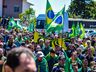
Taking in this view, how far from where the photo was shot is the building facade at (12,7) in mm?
69062

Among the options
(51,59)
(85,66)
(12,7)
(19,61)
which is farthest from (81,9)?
(19,61)

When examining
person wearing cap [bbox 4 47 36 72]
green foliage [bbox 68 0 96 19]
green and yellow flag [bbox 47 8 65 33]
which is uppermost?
green foliage [bbox 68 0 96 19]

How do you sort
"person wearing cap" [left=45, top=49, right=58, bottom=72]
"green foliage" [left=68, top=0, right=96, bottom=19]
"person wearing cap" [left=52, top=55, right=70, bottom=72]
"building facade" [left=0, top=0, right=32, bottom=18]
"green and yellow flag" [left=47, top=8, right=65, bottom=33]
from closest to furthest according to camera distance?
"person wearing cap" [left=52, top=55, right=70, bottom=72] → "person wearing cap" [left=45, top=49, right=58, bottom=72] → "green and yellow flag" [left=47, top=8, right=65, bottom=33] → "building facade" [left=0, top=0, right=32, bottom=18] → "green foliage" [left=68, top=0, right=96, bottom=19]

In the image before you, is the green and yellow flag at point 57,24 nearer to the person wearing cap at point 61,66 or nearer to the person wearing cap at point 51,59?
the person wearing cap at point 51,59

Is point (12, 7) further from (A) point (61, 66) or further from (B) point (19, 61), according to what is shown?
(B) point (19, 61)

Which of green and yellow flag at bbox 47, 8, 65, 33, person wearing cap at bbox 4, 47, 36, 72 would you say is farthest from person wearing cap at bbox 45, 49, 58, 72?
person wearing cap at bbox 4, 47, 36, 72

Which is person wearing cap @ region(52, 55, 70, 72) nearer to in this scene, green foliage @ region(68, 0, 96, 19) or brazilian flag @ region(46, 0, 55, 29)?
brazilian flag @ region(46, 0, 55, 29)

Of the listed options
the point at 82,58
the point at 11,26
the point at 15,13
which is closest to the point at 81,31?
the point at 11,26

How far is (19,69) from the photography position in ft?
5.75

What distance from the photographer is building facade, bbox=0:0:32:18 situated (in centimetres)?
6906

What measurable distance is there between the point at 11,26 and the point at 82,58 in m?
18.6

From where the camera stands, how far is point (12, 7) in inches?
2761

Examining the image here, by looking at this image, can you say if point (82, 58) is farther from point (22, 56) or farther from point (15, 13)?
point (15, 13)

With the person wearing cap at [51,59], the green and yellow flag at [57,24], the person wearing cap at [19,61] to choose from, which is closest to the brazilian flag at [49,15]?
the green and yellow flag at [57,24]
